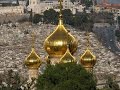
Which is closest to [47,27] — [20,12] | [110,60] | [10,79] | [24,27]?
[24,27]

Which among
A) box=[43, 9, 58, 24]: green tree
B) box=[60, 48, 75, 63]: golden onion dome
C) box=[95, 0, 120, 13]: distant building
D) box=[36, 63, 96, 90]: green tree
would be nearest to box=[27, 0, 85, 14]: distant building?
box=[95, 0, 120, 13]: distant building

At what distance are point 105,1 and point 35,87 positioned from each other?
129 meters

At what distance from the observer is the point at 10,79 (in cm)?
3192

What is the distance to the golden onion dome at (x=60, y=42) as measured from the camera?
Result: 27.6 metres

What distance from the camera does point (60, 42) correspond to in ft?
90.4

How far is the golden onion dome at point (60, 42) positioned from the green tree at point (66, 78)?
195 centimetres

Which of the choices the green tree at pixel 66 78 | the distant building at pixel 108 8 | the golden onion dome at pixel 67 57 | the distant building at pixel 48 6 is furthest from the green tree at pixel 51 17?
the green tree at pixel 66 78

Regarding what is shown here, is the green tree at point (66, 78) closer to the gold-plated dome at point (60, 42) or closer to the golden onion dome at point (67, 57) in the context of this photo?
the golden onion dome at point (67, 57)

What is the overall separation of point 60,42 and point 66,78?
105 inches

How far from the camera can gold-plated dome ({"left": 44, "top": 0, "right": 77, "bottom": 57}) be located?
27578mm

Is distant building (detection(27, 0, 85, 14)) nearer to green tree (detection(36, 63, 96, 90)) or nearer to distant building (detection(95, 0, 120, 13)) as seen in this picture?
distant building (detection(95, 0, 120, 13))

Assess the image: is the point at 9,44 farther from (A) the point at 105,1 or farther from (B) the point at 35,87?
(A) the point at 105,1

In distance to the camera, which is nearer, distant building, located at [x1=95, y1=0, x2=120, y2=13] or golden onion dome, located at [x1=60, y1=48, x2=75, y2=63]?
golden onion dome, located at [x1=60, y1=48, x2=75, y2=63]

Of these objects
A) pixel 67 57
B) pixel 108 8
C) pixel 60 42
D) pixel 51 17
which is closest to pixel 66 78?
pixel 67 57
